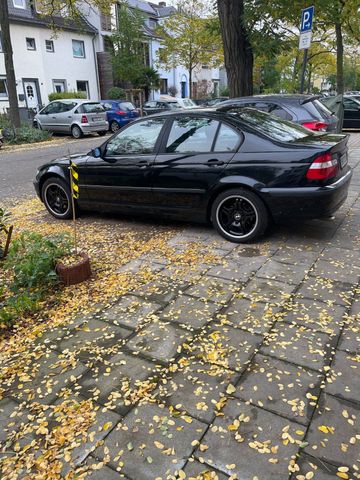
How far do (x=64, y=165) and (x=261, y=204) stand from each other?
3171 mm

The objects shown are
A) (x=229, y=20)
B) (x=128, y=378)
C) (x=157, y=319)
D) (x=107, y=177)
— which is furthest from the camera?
(x=229, y=20)

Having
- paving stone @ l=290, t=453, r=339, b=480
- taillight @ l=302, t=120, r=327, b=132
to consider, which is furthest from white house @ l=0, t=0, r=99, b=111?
paving stone @ l=290, t=453, r=339, b=480

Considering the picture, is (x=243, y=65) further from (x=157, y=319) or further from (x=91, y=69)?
(x=91, y=69)

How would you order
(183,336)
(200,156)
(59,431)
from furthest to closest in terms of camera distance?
(200,156) < (183,336) < (59,431)

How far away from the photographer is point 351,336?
3.07 metres

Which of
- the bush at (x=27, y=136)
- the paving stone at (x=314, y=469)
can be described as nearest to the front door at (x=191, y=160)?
the paving stone at (x=314, y=469)

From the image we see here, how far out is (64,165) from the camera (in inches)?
246

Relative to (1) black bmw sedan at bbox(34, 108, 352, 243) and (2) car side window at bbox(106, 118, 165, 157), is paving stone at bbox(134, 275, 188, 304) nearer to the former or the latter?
(1) black bmw sedan at bbox(34, 108, 352, 243)

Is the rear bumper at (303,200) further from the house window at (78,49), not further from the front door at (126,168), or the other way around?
the house window at (78,49)

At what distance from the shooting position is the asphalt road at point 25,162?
9.27 meters

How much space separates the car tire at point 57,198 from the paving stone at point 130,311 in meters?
3.07

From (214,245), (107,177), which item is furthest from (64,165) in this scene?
(214,245)

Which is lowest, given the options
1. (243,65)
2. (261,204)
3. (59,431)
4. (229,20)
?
(59,431)

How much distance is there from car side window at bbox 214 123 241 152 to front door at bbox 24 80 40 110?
25985 mm
